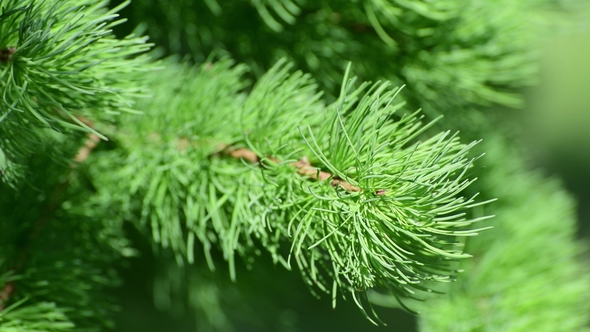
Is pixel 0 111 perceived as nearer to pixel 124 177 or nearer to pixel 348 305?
pixel 124 177

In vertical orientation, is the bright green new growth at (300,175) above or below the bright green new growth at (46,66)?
below

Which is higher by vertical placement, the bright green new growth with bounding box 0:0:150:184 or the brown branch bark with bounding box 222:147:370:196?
the bright green new growth with bounding box 0:0:150:184

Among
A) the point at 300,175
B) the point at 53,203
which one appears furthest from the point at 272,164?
the point at 53,203

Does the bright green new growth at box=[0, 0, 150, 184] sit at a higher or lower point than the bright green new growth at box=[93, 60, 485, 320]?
higher

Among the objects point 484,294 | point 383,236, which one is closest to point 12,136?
point 383,236

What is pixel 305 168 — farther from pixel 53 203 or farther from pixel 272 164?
pixel 53 203
